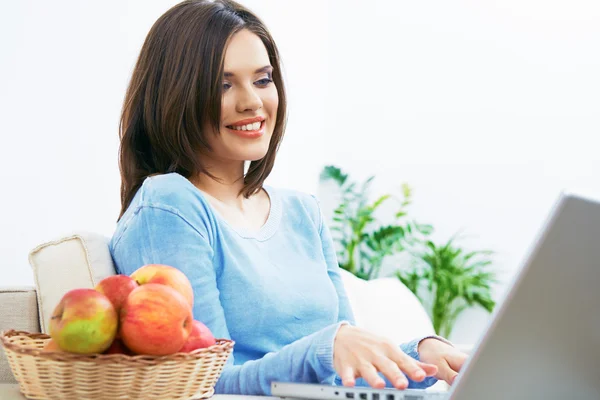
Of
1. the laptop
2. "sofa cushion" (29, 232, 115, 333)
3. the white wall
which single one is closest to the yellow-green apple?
the laptop

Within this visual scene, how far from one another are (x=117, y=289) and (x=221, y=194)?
753 mm

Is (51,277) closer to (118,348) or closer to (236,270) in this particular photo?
(236,270)

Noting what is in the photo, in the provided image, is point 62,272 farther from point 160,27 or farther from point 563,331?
point 563,331

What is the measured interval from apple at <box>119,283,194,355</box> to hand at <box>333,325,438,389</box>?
7.6 inches

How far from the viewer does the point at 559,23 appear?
4.60 meters

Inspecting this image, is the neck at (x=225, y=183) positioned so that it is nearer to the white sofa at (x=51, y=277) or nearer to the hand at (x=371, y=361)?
the white sofa at (x=51, y=277)

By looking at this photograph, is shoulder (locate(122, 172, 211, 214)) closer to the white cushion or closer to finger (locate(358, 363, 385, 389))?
finger (locate(358, 363, 385, 389))

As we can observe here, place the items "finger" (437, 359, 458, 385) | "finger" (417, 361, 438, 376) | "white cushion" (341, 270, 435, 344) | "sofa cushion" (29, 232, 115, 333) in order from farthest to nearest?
"white cushion" (341, 270, 435, 344), "sofa cushion" (29, 232, 115, 333), "finger" (437, 359, 458, 385), "finger" (417, 361, 438, 376)

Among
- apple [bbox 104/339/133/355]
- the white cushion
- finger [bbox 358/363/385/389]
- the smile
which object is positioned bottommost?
the white cushion

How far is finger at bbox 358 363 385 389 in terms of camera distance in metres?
0.83

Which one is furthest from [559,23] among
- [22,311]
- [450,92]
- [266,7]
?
[22,311]

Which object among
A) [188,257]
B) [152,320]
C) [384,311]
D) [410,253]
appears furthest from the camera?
[410,253]

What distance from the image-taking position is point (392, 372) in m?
0.85

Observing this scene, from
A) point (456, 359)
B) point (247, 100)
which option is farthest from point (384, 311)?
point (456, 359)
